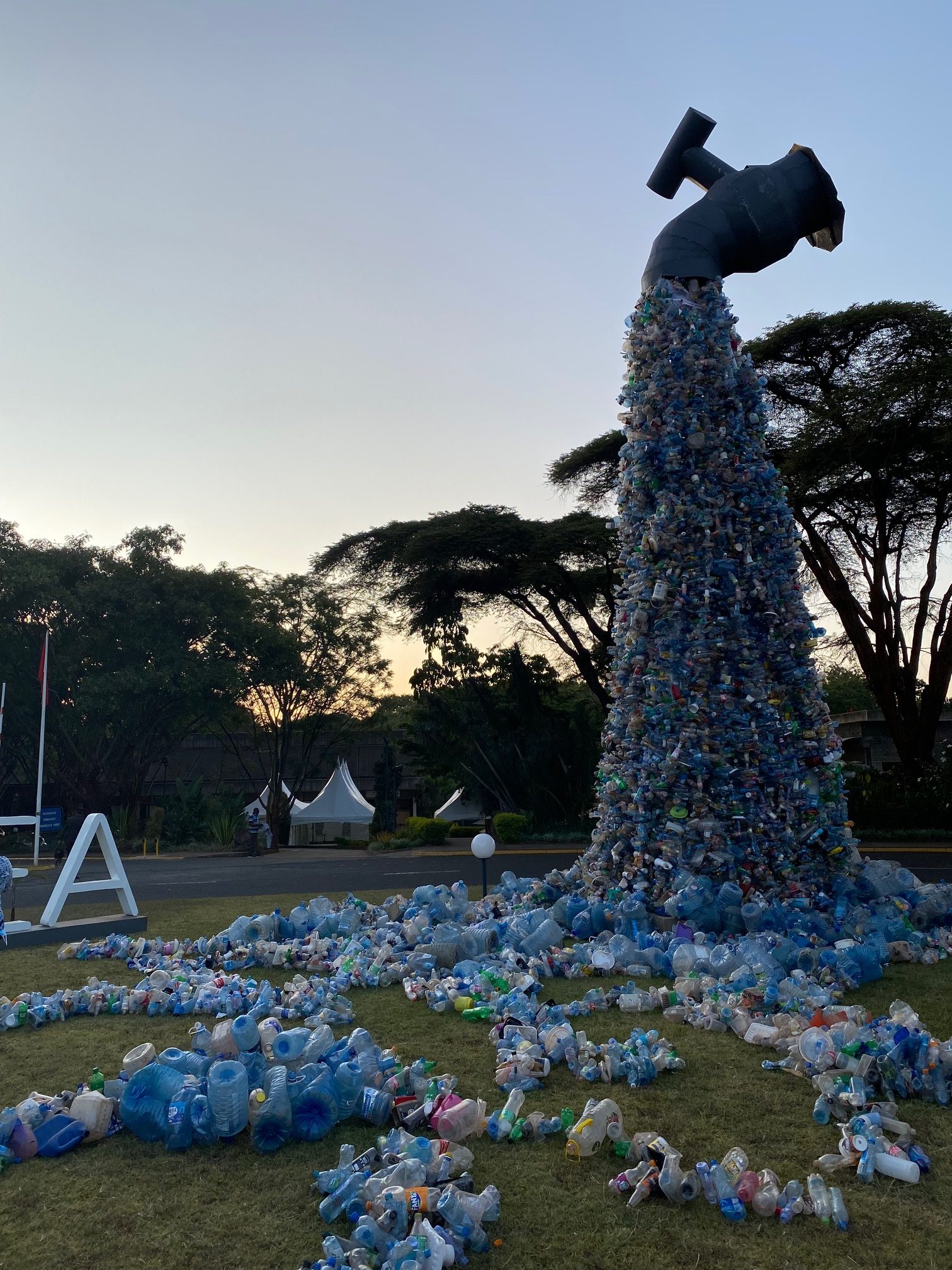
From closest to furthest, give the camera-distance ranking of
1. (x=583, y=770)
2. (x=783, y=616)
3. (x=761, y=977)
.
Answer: (x=761, y=977) → (x=783, y=616) → (x=583, y=770)

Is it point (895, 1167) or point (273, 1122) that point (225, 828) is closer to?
point (273, 1122)

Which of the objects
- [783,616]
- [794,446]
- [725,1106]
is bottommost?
[725,1106]

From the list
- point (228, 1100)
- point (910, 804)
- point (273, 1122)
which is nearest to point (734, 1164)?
point (273, 1122)

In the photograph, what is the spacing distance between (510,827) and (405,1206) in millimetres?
18561

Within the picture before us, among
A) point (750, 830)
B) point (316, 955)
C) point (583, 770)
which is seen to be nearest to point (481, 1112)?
point (316, 955)

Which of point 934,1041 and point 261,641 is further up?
point 261,641

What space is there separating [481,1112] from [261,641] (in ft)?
83.2

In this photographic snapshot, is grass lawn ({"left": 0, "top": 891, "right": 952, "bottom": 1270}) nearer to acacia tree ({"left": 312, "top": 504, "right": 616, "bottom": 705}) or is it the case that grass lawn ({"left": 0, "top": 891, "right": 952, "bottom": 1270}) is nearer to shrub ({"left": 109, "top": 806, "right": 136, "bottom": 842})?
acacia tree ({"left": 312, "top": 504, "right": 616, "bottom": 705})

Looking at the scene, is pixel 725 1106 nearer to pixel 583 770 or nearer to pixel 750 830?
pixel 750 830

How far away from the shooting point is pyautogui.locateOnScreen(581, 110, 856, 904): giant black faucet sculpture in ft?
21.5

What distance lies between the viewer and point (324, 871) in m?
15.4

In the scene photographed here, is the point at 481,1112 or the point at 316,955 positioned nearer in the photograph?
the point at 481,1112

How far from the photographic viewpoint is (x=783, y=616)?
6.99 metres

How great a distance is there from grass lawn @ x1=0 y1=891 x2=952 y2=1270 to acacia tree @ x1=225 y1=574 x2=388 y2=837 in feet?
81.9
